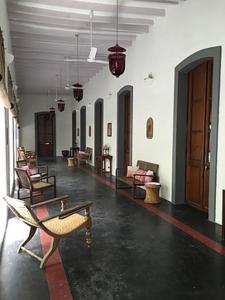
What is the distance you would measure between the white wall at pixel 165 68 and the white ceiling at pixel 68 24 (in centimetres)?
37

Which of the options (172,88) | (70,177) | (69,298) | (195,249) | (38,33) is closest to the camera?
(69,298)

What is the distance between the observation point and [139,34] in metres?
6.97

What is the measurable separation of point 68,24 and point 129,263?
5053mm

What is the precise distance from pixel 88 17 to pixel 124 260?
467cm

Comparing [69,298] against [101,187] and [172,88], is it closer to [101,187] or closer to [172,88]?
[172,88]

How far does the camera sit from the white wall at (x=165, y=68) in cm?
430

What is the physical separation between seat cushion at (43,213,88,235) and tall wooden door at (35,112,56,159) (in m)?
13.9

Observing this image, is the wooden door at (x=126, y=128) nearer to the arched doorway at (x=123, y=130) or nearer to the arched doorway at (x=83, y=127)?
the arched doorway at (x=123, y=130)

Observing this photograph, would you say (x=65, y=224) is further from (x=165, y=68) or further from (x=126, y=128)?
(x=126, y=128)

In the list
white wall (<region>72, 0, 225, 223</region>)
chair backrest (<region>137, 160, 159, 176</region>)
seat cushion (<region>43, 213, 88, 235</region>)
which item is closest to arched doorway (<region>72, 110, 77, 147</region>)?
white wall (<region>72, 0, 225, 223</region>)

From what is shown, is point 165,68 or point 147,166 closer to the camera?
point 165,68

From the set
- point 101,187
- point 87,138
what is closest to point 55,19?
point 101,187

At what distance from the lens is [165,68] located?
5855mm

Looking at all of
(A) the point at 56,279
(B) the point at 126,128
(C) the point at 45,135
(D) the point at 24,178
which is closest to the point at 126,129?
(B) the point at 126,128
